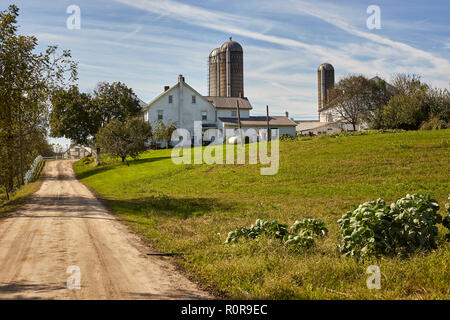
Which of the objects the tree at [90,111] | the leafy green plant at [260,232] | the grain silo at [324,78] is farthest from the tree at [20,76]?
the grain silo at [324,78]

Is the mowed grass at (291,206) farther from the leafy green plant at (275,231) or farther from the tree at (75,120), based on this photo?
the tree at (75,120)

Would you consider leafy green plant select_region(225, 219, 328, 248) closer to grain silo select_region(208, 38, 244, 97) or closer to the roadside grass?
the roadside grass

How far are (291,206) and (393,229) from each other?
33.4 feet

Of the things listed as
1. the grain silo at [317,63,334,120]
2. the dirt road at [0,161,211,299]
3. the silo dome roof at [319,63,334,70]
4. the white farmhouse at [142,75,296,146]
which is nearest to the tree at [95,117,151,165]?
the white farmhouse at [142,75,296,146]

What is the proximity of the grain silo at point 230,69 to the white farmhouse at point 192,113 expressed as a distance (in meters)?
19.7

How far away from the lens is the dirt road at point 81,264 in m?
7.54

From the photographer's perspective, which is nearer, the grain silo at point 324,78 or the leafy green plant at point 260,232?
the leafy green plant at point 260,232

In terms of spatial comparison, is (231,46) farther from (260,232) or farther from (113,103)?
(260,232)

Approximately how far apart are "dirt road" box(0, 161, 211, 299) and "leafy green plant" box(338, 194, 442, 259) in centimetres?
393

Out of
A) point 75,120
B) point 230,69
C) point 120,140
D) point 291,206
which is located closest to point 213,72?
point 230,69

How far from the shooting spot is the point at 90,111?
61094 mm

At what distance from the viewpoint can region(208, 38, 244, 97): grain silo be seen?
319 ft

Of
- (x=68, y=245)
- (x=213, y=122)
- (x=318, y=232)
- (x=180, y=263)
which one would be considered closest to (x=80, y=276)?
(x=180, y=263)

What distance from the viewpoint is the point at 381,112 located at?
196 ft
